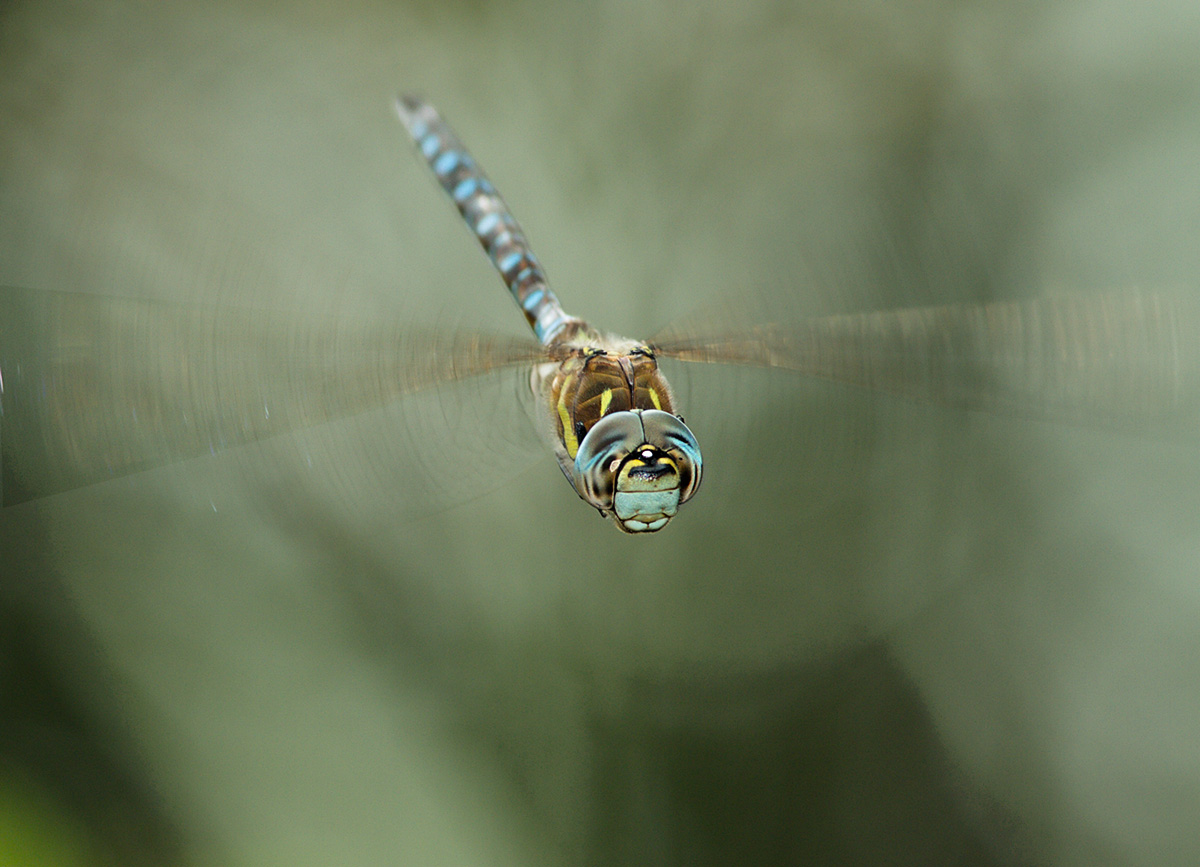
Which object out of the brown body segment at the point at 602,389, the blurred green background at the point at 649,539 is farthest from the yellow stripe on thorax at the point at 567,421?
the blurred green background at the point at 649,539

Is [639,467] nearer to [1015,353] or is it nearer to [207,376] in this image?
[207,376]

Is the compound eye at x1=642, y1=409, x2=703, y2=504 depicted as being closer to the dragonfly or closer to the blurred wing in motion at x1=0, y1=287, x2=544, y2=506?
the dragonfly

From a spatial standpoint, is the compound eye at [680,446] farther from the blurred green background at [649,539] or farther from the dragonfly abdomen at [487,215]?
the blurred green background at [649,539]

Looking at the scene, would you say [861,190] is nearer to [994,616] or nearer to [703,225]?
[703,225]

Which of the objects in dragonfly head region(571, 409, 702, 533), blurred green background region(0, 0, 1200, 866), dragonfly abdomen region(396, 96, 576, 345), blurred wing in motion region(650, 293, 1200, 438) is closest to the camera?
dragonfly head region(571, 409, 702, 533)

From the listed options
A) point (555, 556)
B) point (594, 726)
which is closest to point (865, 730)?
point (594, 726)

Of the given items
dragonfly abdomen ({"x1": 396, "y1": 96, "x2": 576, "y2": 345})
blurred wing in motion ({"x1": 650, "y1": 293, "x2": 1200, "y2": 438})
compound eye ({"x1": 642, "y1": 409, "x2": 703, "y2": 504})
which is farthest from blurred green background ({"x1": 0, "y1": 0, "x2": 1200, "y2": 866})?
compound eye ({"x1": 642, "y1": 409, "x2": 703, "y2": 504})

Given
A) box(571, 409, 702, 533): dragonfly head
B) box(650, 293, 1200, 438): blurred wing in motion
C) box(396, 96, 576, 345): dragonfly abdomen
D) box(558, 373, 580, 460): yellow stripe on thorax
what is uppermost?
box(396, 96, 576, 345): dragonfly abdomen
